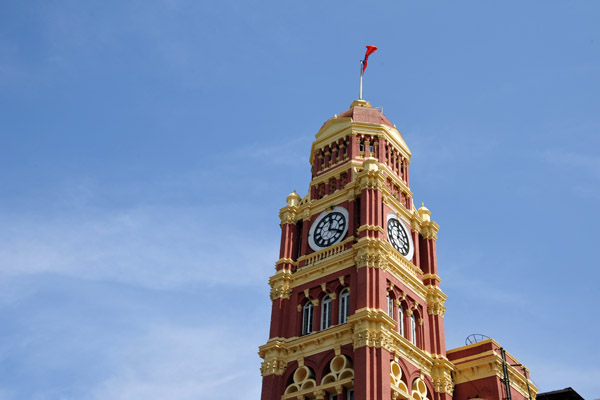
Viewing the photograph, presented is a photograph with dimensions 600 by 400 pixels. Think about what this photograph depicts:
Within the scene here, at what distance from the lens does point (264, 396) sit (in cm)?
4794

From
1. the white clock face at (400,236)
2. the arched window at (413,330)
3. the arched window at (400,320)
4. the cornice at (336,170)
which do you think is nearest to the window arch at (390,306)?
the arched window at (400,320)

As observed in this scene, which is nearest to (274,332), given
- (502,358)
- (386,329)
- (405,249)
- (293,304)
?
(293,304)

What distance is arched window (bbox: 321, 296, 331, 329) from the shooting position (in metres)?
49.5

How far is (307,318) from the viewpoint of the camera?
168 ft

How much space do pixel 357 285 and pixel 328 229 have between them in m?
7.69

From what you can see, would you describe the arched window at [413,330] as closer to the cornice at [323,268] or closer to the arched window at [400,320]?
the arched window at [400,320]

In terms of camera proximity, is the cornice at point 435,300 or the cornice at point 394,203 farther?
the cornice at point 394,203

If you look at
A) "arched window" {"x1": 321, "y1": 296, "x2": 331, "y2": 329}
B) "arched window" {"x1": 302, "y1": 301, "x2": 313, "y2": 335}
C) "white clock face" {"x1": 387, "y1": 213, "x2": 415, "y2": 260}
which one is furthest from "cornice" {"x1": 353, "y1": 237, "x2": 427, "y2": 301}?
"arched window" {"x1": 302, "y1": 301, "x2": 313, "y2": 335}

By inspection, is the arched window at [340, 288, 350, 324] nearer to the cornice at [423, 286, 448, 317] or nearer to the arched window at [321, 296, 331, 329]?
the arched window at [321, 296, 331, 329]

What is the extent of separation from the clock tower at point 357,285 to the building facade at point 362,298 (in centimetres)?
8

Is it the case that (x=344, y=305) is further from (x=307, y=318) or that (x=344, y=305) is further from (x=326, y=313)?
(x=307, y=318)

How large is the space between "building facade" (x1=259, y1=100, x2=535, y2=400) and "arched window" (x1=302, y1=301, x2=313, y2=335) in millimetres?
78

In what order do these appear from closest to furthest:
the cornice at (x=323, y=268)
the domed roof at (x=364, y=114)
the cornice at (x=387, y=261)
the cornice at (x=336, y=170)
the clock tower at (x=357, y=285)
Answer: the clock tower at (x=357, y=285) → the cornice at (x=387, y=261) → the cornice at (x=323, y=268) → the cornice at (x=336, y=170) → the domed roof at (x=364, y=114)

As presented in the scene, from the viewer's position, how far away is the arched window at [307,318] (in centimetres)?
5061
